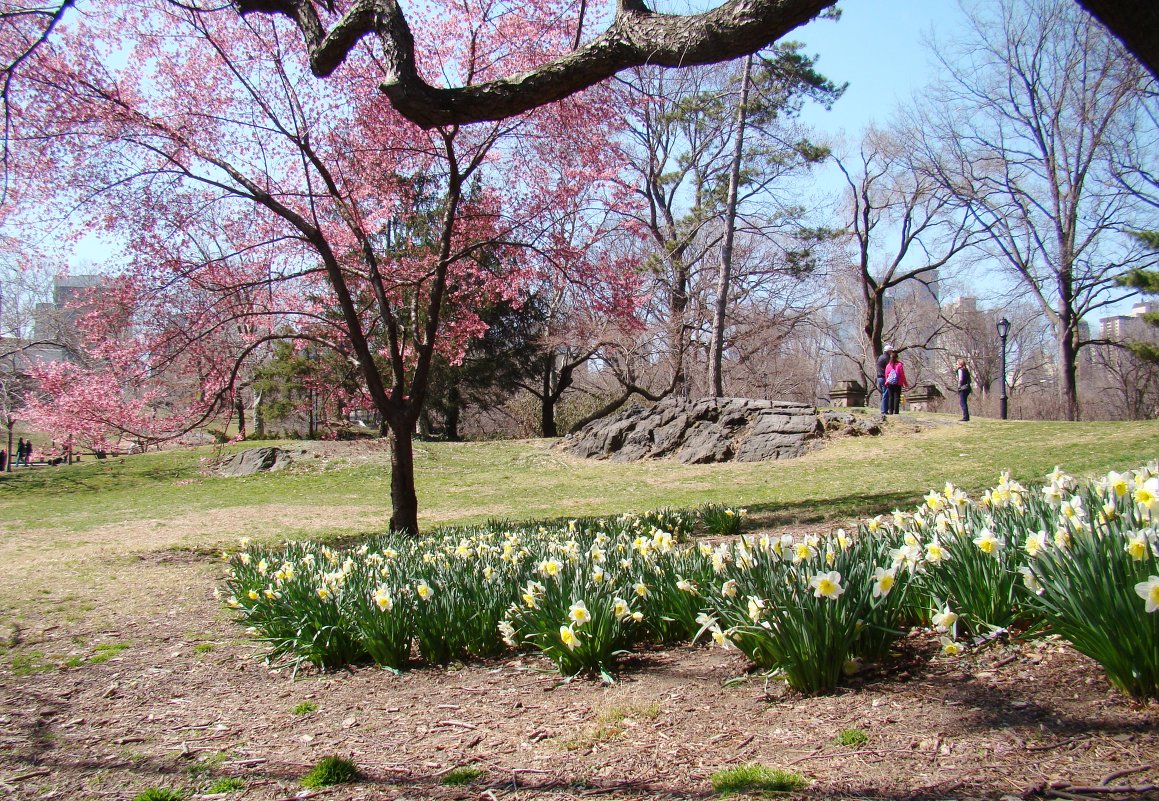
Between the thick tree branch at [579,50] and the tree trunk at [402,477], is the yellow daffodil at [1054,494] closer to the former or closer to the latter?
the thick tree branch at [579,50]

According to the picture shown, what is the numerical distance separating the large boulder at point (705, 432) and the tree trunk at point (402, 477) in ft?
31.1

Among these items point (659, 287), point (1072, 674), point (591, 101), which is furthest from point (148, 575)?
point (659, 287)

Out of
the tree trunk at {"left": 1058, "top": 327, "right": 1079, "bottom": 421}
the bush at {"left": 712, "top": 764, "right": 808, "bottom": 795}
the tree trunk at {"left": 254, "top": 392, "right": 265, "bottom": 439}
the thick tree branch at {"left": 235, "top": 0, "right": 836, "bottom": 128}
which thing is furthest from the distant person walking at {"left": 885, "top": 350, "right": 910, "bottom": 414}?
the tree trunk at {"left": 254, "top": 392, "right": 265, "bottom": 439}

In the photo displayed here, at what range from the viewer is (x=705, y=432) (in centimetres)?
1820

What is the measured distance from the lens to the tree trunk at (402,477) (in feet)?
29.5

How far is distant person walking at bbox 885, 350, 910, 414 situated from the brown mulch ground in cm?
1618

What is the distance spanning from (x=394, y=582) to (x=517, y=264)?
6732 millimetres

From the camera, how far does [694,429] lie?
18.6 meters

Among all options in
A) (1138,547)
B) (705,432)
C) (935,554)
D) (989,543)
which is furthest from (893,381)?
(1138,547)

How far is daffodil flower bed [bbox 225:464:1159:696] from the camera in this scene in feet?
7.74

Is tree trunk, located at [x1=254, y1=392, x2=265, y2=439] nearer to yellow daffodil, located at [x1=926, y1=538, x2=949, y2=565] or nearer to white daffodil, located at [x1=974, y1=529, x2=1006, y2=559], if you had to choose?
yellow daffodil, located at [x1=926, y1=538, x2=949, y2=565]

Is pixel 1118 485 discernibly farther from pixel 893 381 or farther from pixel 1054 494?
pixel 893 381

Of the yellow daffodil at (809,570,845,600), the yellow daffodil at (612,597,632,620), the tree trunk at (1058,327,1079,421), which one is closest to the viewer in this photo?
the yellow daffodil at (809,570,845,600)

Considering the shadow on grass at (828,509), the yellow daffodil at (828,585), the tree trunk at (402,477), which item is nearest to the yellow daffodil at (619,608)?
the yellow daffodil at (828,585)
